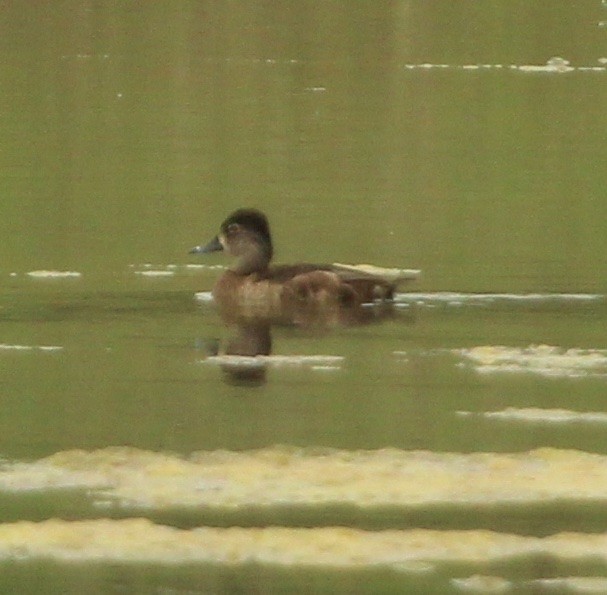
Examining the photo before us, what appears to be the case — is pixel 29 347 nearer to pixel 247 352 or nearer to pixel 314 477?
pixel 247 352

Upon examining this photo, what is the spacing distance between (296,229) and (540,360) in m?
5.81

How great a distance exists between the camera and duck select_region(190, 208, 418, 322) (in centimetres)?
1372

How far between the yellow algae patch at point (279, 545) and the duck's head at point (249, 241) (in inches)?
249

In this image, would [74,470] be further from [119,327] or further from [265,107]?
[265,107]

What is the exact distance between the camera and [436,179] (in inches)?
810

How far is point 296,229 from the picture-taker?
56.6 feet

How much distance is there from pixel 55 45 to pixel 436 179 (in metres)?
18.5

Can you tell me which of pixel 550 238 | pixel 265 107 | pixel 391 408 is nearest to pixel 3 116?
pixel 265 107

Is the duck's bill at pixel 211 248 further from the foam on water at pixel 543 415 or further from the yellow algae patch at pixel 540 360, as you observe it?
the foam on water at pixel 543 415

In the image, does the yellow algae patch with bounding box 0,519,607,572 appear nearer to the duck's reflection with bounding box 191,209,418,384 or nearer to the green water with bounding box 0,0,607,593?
the green water with bounding box 0,0,607,593

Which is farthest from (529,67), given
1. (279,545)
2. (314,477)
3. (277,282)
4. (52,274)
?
(279,545)

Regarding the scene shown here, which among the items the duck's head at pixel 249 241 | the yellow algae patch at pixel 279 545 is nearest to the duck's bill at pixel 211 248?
the duck's head at pixel 249 241

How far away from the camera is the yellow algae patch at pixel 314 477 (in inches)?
334

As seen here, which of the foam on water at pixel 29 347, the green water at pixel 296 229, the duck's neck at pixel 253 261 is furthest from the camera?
the duck's neck at pixel 253 261
